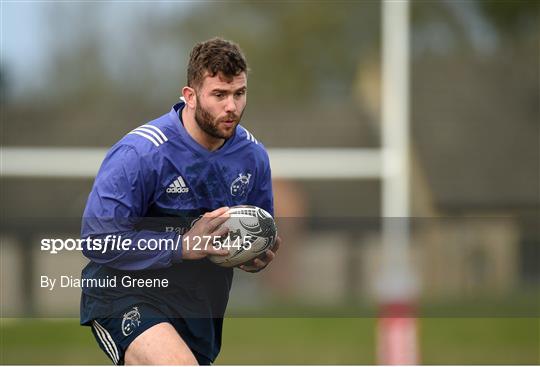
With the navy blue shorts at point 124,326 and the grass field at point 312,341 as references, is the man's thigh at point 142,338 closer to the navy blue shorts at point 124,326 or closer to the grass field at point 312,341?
the navy blue shorts at point 124,326

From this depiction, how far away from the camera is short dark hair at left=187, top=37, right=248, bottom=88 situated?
3.77 metres

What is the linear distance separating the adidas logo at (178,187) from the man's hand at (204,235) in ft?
0.56

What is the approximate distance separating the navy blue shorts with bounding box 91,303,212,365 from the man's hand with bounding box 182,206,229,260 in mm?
246

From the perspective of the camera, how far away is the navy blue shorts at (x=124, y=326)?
383 centimetres

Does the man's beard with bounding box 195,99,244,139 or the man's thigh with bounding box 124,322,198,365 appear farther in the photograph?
the man's beard with bounding box 195,99,244,139

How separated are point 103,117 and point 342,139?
2130mm

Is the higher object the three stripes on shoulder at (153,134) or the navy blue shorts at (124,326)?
the three stripes on shoulder at (153,134)

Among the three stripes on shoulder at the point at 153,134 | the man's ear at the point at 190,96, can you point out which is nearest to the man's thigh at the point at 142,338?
the three stripes on shoulder at the point at 153,134

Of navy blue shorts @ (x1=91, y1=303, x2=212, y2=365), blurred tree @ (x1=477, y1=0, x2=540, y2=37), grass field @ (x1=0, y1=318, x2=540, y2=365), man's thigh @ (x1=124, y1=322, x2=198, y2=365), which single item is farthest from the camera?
blurred tree @ (x1=477, y1=0, x2=540, y2=37)

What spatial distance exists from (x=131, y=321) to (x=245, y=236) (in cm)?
48

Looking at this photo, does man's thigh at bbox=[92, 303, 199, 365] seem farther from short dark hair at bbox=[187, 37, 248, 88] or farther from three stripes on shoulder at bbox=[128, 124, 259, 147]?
short dark hair at bbox=[187, 37, 248, 88]

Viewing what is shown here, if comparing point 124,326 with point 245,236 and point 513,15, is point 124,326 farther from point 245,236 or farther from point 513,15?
point 513,15

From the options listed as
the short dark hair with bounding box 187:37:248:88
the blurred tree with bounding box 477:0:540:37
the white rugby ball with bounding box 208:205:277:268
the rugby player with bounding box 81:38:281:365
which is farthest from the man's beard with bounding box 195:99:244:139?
the blurred tree with bounding box 477:0:540:37

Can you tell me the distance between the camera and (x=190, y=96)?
12.7 ft
